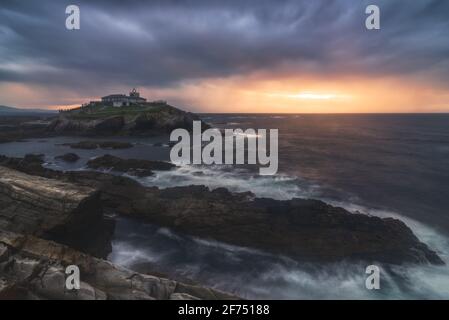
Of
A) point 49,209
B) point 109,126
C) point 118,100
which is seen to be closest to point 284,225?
point 49,209

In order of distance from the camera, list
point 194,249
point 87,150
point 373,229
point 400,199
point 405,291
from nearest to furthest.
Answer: point 405,291 < point 194,249 < point 373,229 < point 400,199 < point 87,150

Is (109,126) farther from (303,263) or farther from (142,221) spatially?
(303,263)

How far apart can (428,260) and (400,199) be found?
12.4 m

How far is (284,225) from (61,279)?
13.8m

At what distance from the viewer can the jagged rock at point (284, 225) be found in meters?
16.2

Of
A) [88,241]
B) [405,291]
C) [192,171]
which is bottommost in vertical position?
[405,291]

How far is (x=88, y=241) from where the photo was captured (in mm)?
17172

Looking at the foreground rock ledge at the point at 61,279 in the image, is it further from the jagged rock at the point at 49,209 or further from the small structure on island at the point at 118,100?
the small structure on island at the point at 118,100

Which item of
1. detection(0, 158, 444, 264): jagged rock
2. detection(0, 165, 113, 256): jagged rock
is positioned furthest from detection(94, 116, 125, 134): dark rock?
detection(0, 165, 113, 256): jagged rock

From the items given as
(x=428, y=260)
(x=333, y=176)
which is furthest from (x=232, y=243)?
(x=333, y=176)

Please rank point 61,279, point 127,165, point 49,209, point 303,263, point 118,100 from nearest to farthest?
1. point 61,279
2. point 49,209
3. point 303,263
4. point 127,165
5. point 118,100

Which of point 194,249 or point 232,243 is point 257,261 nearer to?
point 232,243

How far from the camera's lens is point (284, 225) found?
1870 centimetres

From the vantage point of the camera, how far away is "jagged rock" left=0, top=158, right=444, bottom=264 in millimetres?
16203
